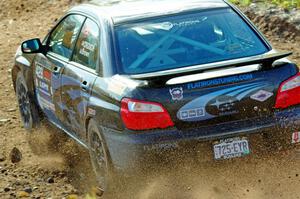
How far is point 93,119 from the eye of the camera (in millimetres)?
6934

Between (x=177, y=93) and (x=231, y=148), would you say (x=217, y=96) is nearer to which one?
(x=177, y=93)

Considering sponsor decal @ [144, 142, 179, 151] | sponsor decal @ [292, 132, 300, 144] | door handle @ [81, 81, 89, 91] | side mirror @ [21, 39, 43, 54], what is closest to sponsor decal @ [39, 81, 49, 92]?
side mirror @ [21, 39, 43, 54]

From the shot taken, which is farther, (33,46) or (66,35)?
(33,46)

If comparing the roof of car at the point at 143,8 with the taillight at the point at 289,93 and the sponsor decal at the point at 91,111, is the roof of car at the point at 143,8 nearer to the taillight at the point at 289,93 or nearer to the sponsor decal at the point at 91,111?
the sponsor decal at the point at 91,111

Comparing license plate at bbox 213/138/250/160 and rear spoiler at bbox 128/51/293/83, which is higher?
rear spoiler at bbox 128/51/293/83

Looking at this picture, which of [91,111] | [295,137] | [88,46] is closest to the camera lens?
[295,137]

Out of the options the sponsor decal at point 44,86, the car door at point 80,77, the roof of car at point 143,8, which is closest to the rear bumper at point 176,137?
the car door at point 80,77

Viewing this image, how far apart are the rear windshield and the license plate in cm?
85

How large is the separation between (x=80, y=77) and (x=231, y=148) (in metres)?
1.69

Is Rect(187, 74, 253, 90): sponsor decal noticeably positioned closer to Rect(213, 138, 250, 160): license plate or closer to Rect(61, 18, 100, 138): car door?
Rect(213, 138, 250, 160): license plate

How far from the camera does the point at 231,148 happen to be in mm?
6352

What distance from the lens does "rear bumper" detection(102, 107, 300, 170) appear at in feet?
20.5

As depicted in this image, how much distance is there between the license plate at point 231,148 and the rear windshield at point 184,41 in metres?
0.85

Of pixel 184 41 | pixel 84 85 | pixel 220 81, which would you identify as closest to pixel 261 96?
pixel 220 81
